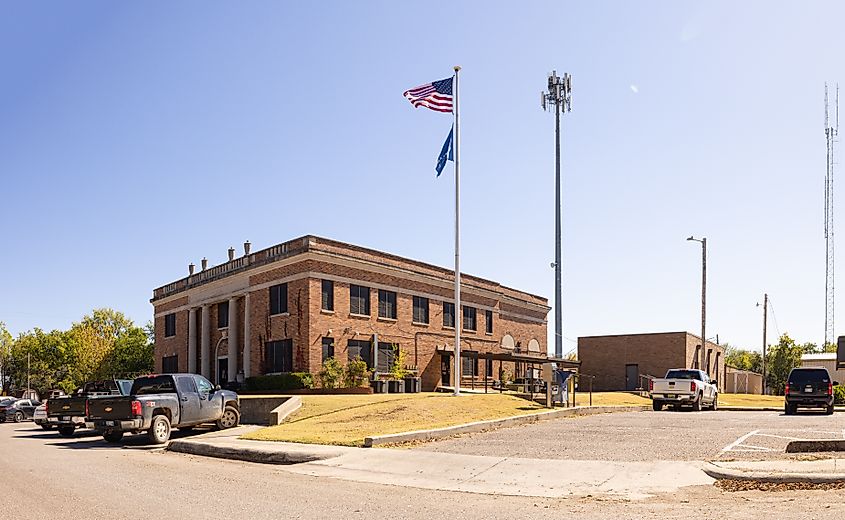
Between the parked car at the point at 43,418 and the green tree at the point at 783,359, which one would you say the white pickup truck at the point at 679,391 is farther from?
the green tree at the point at 783,359

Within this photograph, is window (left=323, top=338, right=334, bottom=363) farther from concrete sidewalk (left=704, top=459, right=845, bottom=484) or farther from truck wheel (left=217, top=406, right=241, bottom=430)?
concrete sidewalk (left=704, top=459, right=845, bottom=484)

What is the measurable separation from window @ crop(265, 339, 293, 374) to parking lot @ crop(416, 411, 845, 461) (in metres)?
19.6

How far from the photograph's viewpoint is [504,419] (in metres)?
23.3

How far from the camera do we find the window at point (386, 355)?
44.0m

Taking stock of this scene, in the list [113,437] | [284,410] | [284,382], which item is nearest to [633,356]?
[284,382]

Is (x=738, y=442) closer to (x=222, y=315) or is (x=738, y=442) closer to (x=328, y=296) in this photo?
(x=328, y=296)

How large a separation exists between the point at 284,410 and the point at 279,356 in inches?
615

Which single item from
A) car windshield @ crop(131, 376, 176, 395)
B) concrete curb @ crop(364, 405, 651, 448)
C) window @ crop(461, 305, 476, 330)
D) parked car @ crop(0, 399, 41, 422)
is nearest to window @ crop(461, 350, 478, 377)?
window @ crop(461, 305, 476, 330)

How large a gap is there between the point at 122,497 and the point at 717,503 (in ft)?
27.7

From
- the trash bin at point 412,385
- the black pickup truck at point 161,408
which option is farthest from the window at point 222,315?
the black pickup truck at point 161,408

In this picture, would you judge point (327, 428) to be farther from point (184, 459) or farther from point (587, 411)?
point (587, 411)

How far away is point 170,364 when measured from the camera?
5588 cm

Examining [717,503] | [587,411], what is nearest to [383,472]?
[717,503]

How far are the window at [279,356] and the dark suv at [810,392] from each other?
2280 centimetres
